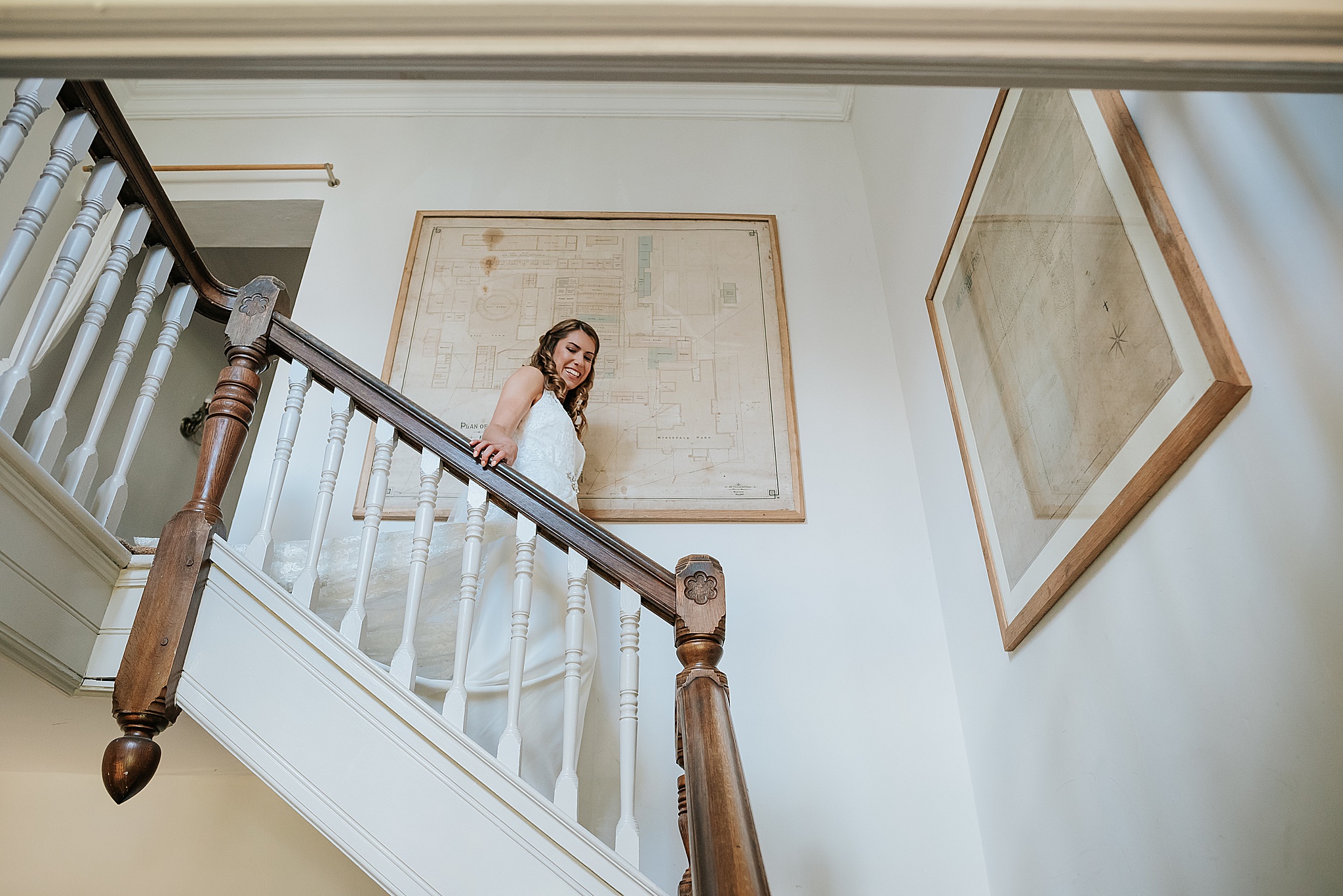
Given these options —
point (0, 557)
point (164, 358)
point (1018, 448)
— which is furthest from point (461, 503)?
point (1018, 448)

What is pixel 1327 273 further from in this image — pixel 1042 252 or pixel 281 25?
pixel 281 25

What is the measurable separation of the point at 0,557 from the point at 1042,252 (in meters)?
2.36

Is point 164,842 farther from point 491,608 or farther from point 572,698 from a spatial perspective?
point 572,698

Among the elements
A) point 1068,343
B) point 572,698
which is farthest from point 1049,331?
point 572,698

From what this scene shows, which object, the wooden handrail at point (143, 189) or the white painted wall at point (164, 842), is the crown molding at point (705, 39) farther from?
the white painted wall at point (164, 842)

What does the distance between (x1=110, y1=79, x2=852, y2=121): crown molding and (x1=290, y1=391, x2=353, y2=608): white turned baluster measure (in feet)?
8.92

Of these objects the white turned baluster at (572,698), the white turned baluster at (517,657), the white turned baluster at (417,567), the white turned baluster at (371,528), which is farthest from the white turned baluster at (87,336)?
the white turned baluster at (572,698)

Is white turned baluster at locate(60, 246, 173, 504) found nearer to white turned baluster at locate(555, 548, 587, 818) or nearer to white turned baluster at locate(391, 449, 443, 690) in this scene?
white turned baluster at locate(391, 449, 443, 690)

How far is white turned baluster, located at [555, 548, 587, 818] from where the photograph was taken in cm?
182

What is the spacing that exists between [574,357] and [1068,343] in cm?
152

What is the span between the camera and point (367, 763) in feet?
6.02

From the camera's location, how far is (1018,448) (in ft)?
7.88

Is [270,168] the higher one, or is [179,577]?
[270,168]

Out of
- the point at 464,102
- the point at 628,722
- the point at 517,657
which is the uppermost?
the point at 464,102
